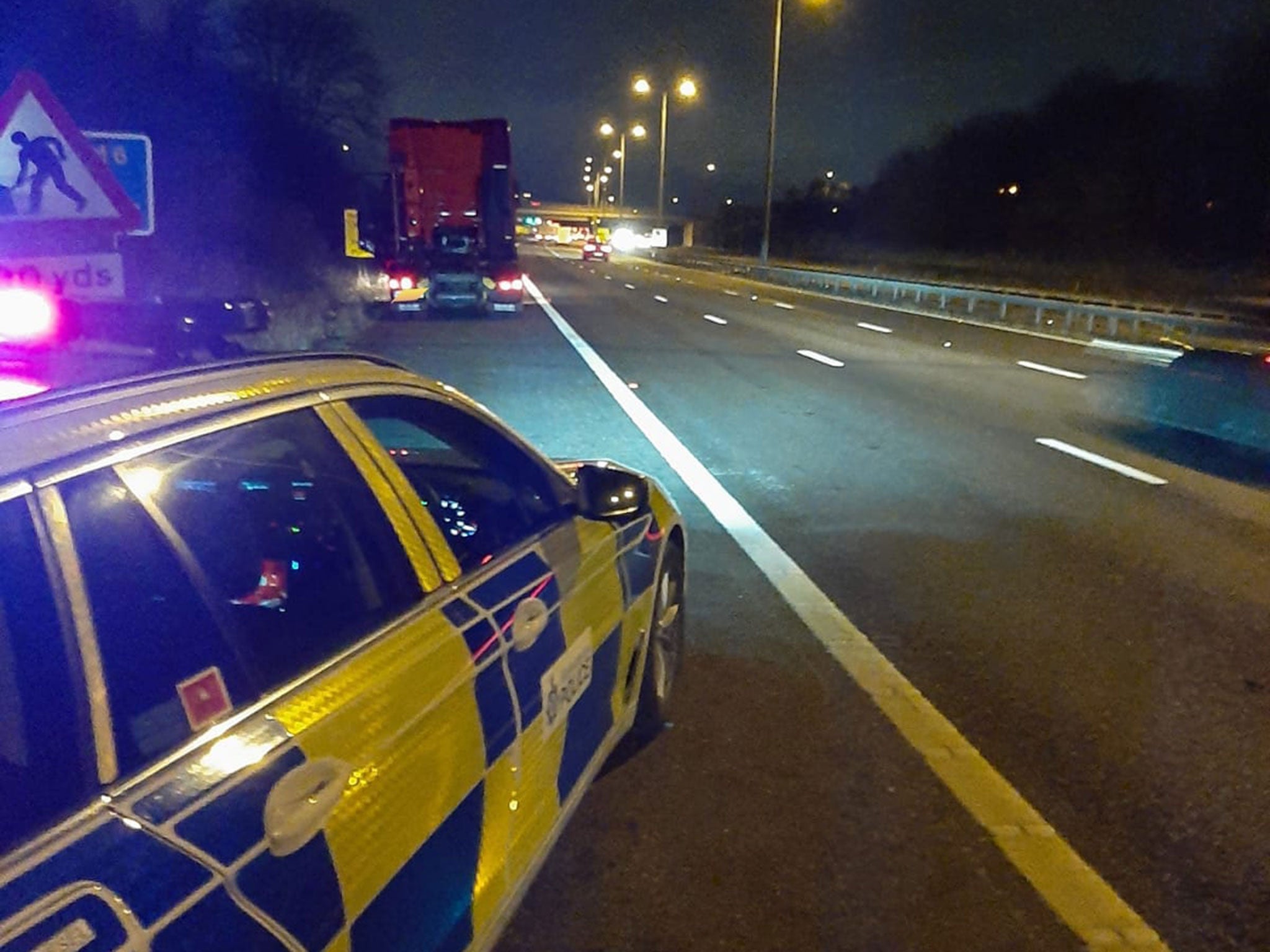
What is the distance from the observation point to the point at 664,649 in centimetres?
536

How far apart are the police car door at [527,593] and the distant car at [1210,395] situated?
31.1ft

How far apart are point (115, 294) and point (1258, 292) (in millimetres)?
48930

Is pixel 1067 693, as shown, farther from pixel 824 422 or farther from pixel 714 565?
pixel 824 422

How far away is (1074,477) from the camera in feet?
37.1

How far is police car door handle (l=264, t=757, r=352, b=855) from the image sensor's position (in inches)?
84.9

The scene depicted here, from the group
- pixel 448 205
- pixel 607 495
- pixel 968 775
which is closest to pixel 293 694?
pixel 607 495

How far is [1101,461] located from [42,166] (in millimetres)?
9518

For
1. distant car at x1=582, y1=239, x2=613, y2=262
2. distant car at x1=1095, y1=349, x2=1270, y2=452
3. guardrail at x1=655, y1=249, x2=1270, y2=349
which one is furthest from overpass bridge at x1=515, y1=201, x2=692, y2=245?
distant car at x1=1095, y1=349, x2=1270, y2=452

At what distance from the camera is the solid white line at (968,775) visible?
12.8ft

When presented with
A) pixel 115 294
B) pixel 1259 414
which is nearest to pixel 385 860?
pixel 115 294

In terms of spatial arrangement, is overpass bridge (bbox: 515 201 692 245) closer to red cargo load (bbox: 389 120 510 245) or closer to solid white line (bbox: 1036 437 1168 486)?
red cargo load (bbox: 389 120 510 245)

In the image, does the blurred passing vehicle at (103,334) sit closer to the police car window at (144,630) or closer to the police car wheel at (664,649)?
the police car window at (144,630)

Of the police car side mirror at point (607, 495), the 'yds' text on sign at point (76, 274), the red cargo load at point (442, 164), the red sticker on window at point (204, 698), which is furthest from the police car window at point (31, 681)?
the red cargo load at point (442, 164)

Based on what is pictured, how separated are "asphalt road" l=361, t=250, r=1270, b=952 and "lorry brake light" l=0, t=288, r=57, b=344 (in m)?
2.34
